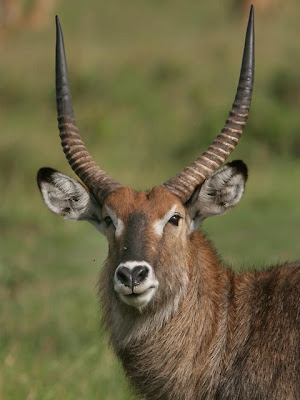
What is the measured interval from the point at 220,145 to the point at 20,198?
28.9 ft

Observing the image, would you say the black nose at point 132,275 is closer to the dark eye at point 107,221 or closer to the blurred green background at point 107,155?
the dark eye at point 107,221

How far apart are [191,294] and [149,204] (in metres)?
0.62

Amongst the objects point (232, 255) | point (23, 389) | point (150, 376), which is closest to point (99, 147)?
point (232, 255)

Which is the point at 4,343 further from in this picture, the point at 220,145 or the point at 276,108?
the point at 276,108

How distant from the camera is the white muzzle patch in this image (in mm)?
5676

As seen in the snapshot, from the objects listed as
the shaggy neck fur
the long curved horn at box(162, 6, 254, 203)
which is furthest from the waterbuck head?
the shaggy neck fur

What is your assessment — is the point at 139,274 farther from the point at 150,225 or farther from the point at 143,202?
the point at 143,202

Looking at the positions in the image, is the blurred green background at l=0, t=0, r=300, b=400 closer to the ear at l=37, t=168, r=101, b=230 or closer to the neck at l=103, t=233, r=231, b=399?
the neck at l=103, t=233, r=231, b=399

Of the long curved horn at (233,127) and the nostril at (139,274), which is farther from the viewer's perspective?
the long curved horn at (233,127)

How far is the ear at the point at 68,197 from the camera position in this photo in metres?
6.60

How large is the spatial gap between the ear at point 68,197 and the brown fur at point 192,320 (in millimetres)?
367

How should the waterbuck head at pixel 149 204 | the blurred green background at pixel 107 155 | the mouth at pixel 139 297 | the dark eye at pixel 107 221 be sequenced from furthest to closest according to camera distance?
the blurred green background at pixel 107 155
the dark eye at pixel 107 221
the waterbuck head at pixel 149 204
the mouth at pixel 139 297

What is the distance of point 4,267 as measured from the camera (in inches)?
424

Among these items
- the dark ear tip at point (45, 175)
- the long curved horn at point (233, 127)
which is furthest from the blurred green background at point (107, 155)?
the long curved horn at point (233, 127)
